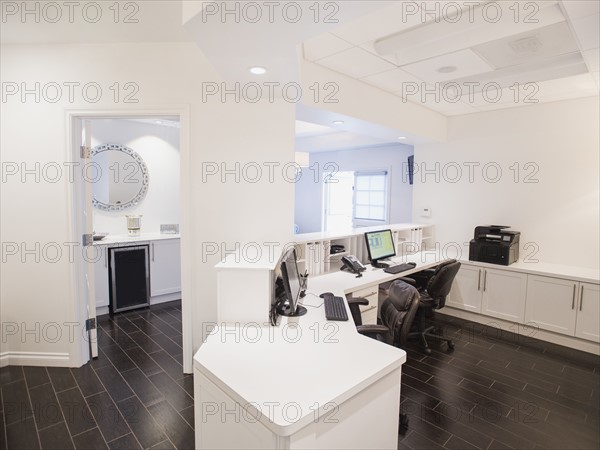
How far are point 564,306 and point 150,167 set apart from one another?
5481 mm

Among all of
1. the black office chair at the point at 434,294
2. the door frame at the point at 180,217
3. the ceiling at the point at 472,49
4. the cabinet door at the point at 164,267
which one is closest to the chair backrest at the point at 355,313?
the black office chair at the point at 434,294

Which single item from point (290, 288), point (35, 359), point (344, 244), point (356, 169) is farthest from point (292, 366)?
point (356, 169)

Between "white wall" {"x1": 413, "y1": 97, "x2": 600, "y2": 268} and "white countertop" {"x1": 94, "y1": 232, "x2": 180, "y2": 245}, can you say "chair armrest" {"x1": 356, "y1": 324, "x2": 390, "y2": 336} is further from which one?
"white countertop" {"x1": 94, "y1": 232, "x2": 180, "y2": 245}

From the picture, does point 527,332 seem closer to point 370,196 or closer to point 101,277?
point 370,196

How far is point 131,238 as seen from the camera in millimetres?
4316

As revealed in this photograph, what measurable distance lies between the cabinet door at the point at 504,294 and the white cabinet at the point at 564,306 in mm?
75

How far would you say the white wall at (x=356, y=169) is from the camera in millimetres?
5887

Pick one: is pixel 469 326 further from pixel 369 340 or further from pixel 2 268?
pixel 2 268

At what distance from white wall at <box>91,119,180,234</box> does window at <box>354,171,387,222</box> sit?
139 inches

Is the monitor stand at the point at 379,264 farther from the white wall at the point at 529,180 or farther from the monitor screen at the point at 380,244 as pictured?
the white wall at the point at 529,180

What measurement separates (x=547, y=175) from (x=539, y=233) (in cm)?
69

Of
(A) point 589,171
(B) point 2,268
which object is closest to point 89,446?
(B) point 2,268

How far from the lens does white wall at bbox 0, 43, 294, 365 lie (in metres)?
2.69

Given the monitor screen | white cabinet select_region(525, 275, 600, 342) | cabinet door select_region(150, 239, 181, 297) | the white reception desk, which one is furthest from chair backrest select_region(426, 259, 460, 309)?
cabinet door select_region(150, 239, 181, 297)
